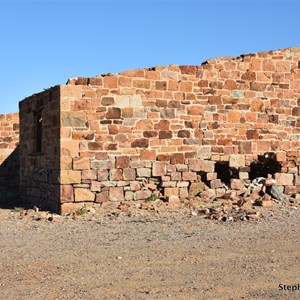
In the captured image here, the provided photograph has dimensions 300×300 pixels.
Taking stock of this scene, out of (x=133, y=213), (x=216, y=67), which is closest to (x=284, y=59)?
(x=216, y=67)

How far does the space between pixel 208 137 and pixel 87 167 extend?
337 centimetres

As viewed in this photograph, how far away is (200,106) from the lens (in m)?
12.1

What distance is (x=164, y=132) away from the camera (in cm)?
1171

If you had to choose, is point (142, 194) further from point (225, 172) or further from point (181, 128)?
point (225, 172)

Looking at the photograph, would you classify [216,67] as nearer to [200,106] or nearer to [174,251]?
[200,106]

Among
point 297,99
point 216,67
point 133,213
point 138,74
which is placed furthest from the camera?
point 297,99

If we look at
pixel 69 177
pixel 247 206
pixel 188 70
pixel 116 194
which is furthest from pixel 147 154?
pixel 247 206

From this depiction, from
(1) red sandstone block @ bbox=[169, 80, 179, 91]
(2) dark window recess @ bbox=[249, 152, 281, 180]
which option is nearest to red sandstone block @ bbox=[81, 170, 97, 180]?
(1) red sandstone block @ bbox=[169, 80, 179, 91]

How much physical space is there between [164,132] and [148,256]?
5247 mm

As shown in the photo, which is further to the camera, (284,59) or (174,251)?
(284,59)

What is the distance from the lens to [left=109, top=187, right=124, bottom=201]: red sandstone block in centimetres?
1120

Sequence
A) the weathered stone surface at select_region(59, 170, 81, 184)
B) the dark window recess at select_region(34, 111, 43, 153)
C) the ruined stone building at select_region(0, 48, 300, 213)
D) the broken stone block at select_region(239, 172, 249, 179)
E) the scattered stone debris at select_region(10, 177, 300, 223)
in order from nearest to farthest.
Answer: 1. the scattered stone debris at select_region(10, 177, 300, 223)
2. the weathered stone surface at select_region(59, 170, 81, 184)
3. the ruined stone building at select_region(0, 48, 300, 213)
4. the broken stone block at select_region(239, 172, 249, 179)
5. the dark window recess at select_region(34, 111, 43, 153)

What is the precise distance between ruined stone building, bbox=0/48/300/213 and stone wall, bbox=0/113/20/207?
2.66 meters

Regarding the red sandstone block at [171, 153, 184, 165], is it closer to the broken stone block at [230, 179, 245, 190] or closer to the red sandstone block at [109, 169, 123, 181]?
the red sandstone block at [109, 169, 123, 181]
